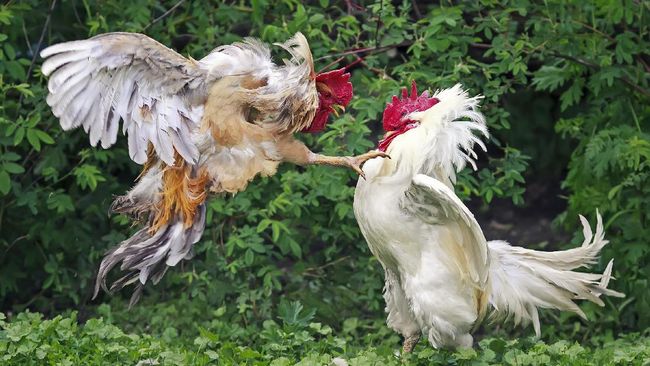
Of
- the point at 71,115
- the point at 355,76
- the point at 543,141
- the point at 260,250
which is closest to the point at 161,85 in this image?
the point at 71,115

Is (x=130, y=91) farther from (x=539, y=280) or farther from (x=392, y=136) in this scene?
(x=539, y=280)

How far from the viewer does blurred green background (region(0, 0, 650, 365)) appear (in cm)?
748

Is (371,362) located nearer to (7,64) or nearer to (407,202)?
(407,202)

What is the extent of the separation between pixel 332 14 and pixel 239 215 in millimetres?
1597

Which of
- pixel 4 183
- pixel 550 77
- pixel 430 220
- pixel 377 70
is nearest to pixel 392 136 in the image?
pixel 430 220

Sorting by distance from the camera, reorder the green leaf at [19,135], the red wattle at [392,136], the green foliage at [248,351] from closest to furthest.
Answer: the green foliage at [248,351] < the red wattle at [392,136] < the green leaf at [19,135]

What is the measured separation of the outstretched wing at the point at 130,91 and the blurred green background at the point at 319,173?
1.69 m

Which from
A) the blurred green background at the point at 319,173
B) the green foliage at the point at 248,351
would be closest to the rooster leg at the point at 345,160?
the green foliage at the point at 248,351

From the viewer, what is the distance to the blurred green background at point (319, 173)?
7477 millimetres

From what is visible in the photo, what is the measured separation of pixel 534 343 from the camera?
6.63 metres

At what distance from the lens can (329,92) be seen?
19.2 feet

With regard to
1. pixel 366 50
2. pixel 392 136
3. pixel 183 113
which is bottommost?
pixel 366 50

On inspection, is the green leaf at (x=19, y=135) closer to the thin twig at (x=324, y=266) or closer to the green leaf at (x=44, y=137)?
the green leaf at (x=44, y=137)

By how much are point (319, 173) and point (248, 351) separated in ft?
5.46
